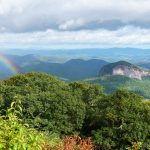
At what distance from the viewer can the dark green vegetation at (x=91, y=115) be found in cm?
4575

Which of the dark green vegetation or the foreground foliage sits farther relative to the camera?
the dark green vegetation

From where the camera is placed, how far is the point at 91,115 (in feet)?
172

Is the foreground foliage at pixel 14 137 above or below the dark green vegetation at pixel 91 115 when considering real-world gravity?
above

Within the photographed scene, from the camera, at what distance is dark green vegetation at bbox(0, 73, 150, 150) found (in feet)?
150

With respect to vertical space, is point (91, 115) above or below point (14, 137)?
below

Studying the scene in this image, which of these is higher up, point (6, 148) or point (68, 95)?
point (6, 148)

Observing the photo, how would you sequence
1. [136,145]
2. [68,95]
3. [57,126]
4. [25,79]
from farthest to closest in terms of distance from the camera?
[25,79], [68,95], [57,126], [136,145]

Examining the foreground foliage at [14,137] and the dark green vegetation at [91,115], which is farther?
the dark green vegetation at [91,115]

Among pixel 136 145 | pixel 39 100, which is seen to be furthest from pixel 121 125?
pixel 136 145

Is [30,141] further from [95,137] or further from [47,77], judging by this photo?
[47,77]

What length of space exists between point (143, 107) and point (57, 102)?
37.3 feet

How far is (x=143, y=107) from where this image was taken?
163 ft

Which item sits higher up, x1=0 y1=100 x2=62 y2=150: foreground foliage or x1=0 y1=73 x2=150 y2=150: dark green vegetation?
x1=0 y1=100 x2=62 y2=150: foreground foliage

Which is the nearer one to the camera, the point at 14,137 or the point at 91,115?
the point at 14,137
